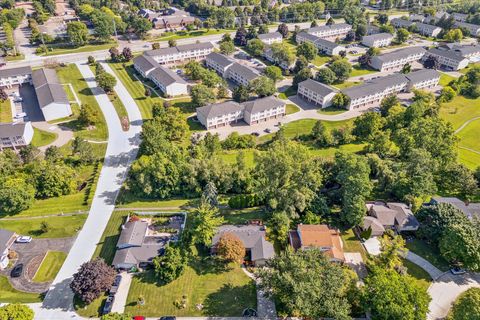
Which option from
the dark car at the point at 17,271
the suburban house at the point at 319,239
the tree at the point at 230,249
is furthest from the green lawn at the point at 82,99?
the suburban house at the point at 319,239

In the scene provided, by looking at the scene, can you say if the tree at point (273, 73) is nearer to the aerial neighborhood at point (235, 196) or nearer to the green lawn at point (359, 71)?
the aerial neighborhood at point (235, 196)

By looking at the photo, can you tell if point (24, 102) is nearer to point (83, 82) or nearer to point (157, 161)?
point (83, 82)

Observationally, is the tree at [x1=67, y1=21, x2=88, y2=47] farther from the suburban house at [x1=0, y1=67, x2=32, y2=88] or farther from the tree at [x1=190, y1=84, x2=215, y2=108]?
the tree at [x1=190, y1=84, x2=215, y2=108]

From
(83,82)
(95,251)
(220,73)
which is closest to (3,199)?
(95,251)

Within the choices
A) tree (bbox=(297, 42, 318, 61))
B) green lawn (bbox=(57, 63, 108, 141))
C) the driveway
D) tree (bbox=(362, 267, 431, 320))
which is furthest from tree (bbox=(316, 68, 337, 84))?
the driveway

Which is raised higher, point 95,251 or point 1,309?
point 1,309

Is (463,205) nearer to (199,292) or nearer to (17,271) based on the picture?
(199,292)

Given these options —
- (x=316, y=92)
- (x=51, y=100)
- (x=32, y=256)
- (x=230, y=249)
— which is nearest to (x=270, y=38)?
(x=316, y=92)
